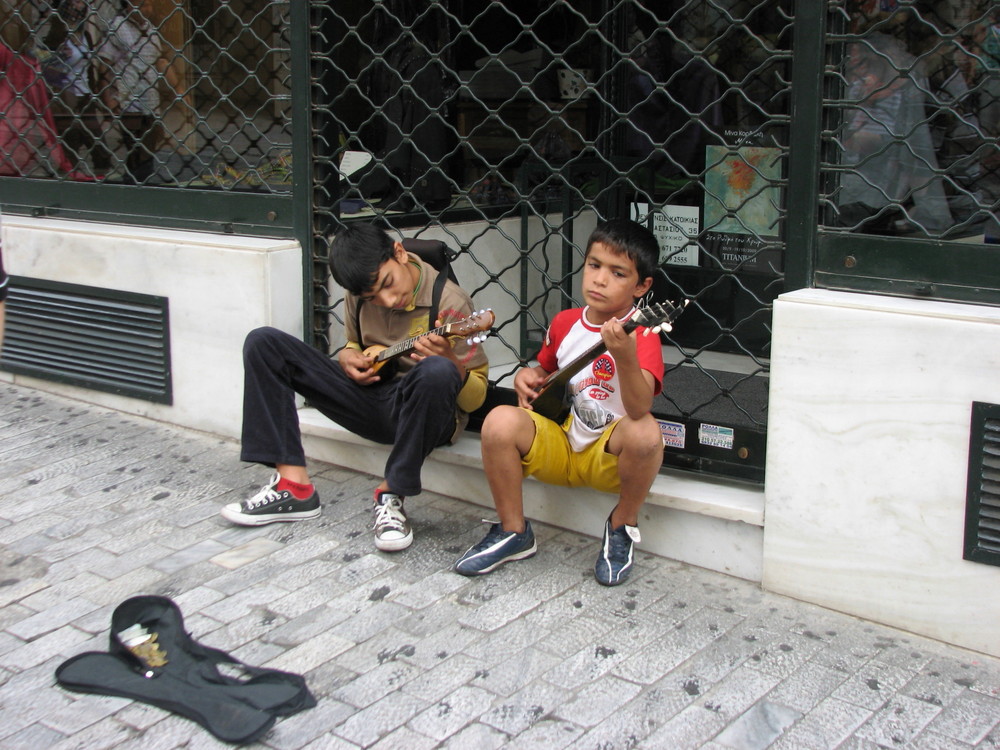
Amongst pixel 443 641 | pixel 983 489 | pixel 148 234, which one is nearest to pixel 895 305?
pixel 983 489

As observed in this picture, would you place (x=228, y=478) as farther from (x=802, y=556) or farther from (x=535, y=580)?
(x=802, y=556)

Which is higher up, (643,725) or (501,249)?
(501,249)

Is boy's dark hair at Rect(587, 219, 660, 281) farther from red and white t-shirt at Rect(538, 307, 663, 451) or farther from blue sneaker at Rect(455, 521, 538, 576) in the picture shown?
blue sneaker at Rect(455, 521, 538, 576)

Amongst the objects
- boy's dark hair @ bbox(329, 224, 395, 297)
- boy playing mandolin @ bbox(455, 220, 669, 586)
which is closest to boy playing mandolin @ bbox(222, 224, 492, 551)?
boy's dark hair @ bbox(329, 224, 395, 297)

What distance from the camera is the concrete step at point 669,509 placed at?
3338 mm

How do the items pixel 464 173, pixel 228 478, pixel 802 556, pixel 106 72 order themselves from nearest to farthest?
pixel 802 556, pixel 228 478, pixel 106 72, pixel 464 173

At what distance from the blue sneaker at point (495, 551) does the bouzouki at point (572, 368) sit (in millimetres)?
390

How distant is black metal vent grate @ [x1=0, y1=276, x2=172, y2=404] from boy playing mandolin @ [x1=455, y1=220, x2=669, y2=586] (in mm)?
2041

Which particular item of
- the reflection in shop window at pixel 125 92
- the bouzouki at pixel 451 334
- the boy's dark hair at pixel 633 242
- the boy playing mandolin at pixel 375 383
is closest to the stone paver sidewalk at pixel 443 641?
the boy playing mandolin at pixel 375 383

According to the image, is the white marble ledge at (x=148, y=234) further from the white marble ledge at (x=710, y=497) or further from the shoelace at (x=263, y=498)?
the white marble ledge at (x=710, y=497)

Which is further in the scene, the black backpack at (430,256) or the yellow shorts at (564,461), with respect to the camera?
the black backpack at (430,256)

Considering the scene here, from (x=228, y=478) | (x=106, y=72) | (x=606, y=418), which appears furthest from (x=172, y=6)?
(x=606, y=418)

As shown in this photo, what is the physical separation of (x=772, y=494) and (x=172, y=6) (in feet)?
12.2

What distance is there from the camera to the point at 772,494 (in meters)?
3.21
